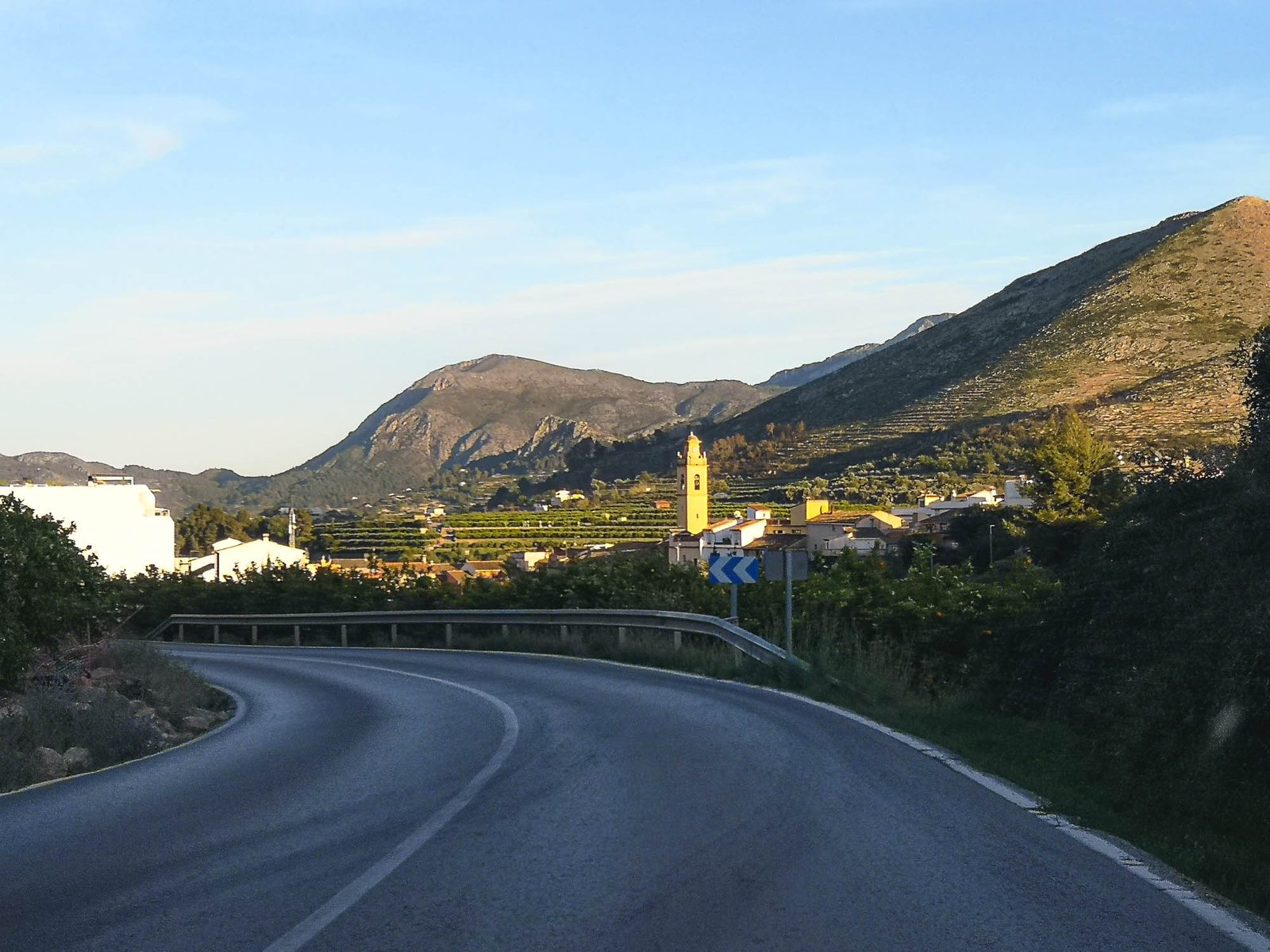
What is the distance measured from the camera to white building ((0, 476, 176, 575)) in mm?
82188

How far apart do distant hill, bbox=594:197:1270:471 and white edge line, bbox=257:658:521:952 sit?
86272mm

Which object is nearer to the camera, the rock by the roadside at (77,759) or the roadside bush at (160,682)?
the rock by the roadside at (77,759)

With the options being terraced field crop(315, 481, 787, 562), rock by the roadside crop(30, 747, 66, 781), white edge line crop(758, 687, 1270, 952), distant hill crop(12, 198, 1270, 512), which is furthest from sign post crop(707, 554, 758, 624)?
terraced field crop(315, 481, 787, 562)

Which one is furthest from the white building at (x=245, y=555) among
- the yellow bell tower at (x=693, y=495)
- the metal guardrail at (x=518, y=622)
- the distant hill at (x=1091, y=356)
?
the metal guardrail at (x=518, y=622)

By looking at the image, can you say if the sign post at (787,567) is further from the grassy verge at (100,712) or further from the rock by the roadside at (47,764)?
the rock by the roadside at (47,764)

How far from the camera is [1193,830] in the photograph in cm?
871

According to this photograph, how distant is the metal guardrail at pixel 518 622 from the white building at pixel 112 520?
43297 mm

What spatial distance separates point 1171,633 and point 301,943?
10320mm

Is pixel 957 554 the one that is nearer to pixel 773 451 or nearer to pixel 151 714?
pixel 151 714

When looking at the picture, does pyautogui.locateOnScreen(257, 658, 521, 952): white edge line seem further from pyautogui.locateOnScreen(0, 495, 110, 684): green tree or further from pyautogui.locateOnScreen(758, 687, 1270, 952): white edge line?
pyautogui.locateOnScreen(0, 495, 110, 684): green tree

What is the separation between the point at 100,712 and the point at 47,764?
196cm

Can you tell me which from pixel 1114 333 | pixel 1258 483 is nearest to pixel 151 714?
pixel 1258 483

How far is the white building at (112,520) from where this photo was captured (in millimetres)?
82188

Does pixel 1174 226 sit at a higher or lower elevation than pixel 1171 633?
higher
